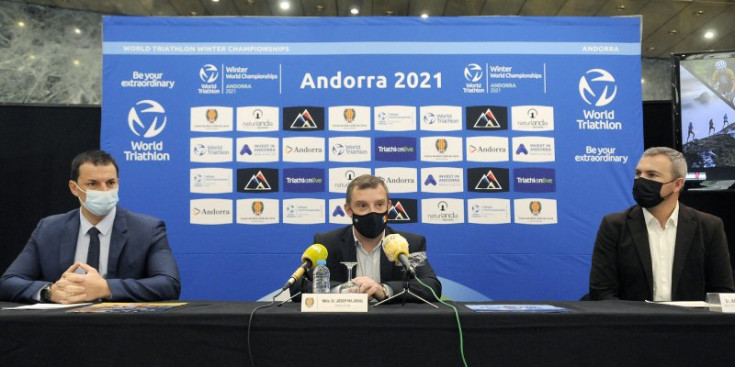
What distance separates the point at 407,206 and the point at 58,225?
7.01ft

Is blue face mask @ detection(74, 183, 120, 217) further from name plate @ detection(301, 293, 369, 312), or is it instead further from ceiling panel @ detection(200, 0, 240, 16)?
ceiling panel @ detection(200, 0, 240, 16)

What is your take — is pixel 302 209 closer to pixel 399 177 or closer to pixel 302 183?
pixel 302 183

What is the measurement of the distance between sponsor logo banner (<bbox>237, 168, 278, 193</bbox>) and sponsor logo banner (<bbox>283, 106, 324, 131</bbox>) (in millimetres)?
351

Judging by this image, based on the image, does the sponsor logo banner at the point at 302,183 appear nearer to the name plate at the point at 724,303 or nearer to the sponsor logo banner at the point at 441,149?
the sponsor logo banner at the point at 441,149

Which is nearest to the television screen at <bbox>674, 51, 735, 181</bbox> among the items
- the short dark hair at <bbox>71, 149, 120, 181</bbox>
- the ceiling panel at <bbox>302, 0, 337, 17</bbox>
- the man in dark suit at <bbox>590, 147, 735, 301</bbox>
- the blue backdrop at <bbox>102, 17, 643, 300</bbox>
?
the blue backdrop at <bbox>102, 17, 643, 300</bbox>

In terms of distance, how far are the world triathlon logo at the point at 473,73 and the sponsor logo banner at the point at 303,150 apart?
1.14m

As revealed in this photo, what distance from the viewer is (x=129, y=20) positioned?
154 inches

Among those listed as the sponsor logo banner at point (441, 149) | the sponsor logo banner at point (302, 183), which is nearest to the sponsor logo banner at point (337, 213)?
the sponsor logo banner at point (302, 183)

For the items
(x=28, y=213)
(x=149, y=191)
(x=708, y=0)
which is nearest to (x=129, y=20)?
(x=149, y=191)

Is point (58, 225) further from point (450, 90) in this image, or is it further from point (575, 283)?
point (575, 283)

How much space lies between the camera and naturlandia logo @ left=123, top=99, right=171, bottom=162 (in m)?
3.81

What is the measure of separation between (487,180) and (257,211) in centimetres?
163

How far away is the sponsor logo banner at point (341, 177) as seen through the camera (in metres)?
3.80

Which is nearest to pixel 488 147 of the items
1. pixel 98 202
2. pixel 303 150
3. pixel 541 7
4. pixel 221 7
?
pixel 303 150
